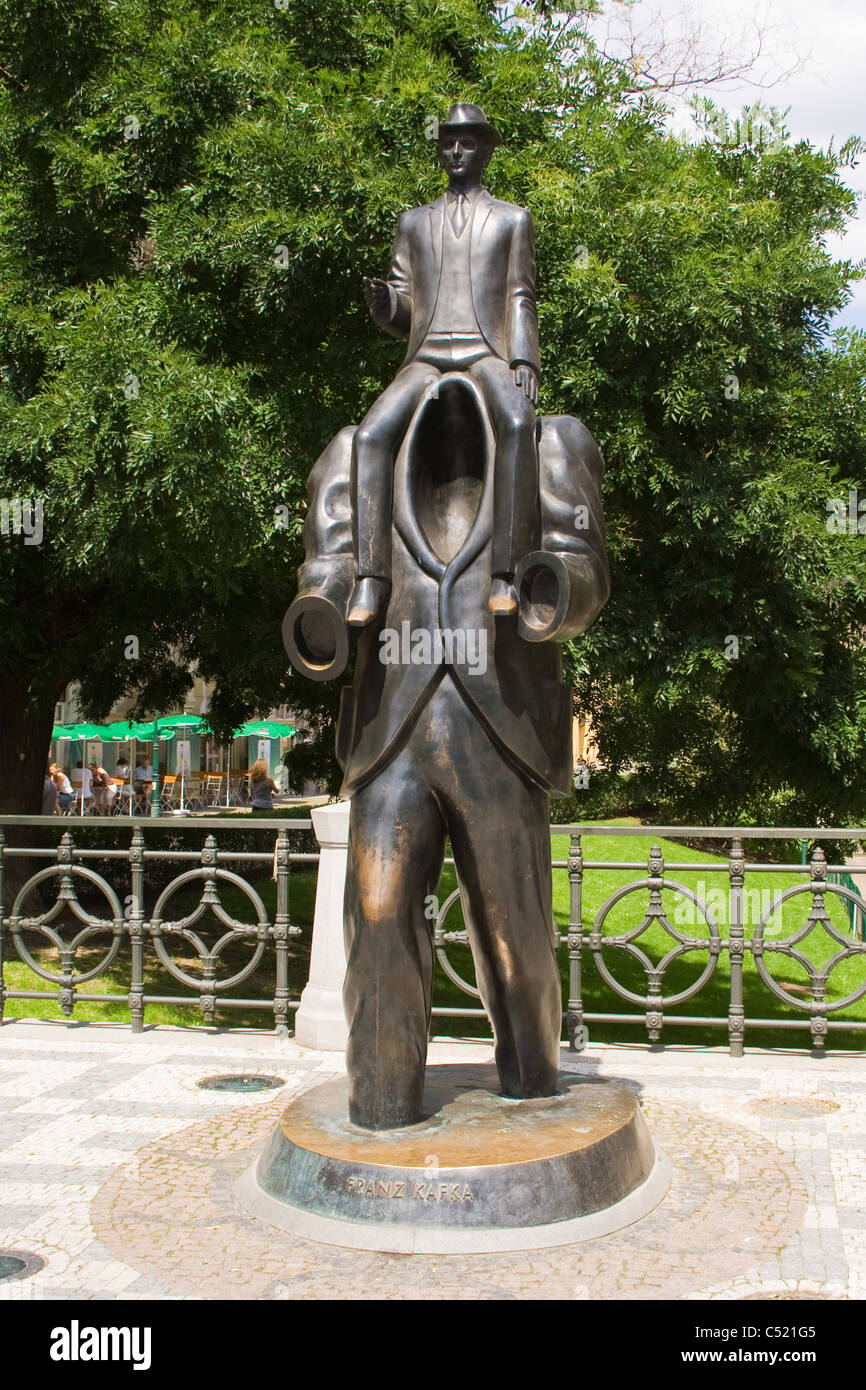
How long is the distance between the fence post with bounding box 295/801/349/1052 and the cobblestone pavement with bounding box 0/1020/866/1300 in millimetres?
133

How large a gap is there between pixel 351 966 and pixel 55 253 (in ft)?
30.1

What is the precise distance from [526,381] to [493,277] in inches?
18.1

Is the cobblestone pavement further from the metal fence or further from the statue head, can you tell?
the statue head

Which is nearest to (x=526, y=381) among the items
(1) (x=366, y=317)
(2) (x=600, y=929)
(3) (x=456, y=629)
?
(3) (x=456, y=629)

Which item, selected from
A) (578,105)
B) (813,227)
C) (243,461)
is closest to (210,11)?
(578,105)

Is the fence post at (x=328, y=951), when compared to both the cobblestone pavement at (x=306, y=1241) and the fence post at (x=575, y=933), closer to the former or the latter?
the cobblestone pavement at (x=306, y=1241)

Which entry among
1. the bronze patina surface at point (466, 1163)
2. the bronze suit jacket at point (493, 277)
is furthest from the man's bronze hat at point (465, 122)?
the bronze patina surface at point (466, 1163)

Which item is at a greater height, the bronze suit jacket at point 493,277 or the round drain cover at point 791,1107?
the bronze suit jacket at point 493,277

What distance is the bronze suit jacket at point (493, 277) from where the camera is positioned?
4895 mm

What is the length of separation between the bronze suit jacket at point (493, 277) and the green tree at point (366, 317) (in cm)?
450

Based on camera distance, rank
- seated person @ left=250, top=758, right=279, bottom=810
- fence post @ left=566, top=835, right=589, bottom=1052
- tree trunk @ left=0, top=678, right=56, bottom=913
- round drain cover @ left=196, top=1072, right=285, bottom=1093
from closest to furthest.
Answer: round drain cover @ left=196, top=1072, right=285, bottom=1093 < fence post @ left=566, top=835, right=589, bottom=1052 < tree trunk @ left=0, top=678, right=56, bottom=913 < seated person @ left=250, top=758, right=279, bottom=810

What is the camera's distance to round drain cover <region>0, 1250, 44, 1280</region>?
4.10m

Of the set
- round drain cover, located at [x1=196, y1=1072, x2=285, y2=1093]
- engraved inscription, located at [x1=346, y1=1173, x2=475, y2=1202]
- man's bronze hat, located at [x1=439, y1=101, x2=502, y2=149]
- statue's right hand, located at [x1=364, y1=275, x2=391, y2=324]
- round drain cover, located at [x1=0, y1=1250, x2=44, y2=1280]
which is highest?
man's bronze hat, located at [x1=439, y1=101, x2=502, y2=149]

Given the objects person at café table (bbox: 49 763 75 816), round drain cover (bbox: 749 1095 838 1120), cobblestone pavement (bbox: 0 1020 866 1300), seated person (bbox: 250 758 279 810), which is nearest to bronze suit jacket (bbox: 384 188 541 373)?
cobblestone pavement (bbox: 0 1020 866 1300)
